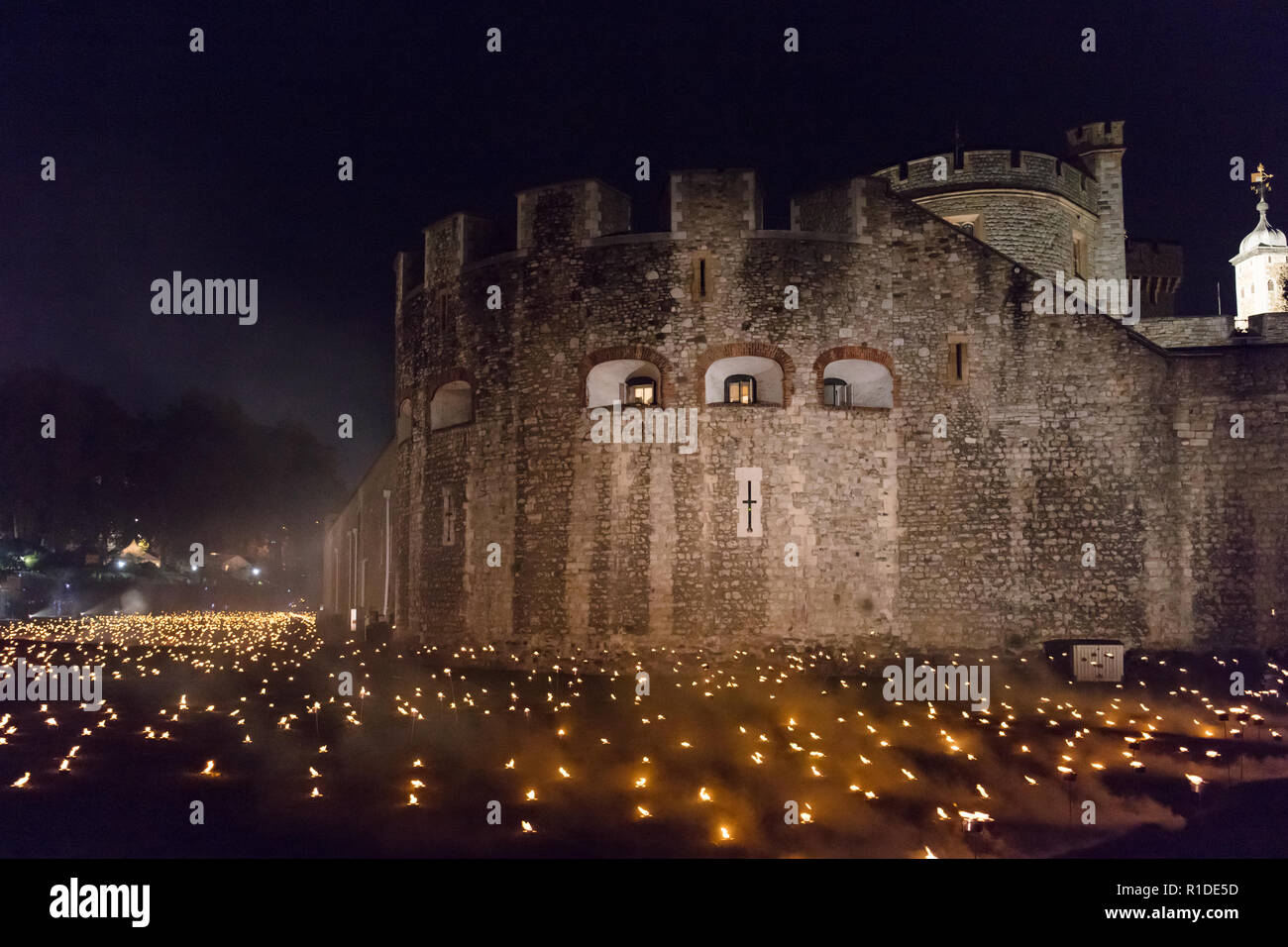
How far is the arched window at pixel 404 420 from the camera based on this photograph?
21.4 meters

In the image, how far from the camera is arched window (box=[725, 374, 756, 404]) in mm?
17625

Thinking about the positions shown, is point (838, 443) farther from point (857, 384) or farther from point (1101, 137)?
point (1101, 137)

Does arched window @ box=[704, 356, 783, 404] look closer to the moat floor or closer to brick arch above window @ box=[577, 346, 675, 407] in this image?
brick arch above window @ box=[577, 346, 675, 407]

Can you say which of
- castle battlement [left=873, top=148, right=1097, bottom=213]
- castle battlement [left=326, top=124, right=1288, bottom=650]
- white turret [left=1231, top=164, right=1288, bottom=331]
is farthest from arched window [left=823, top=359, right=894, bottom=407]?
white turret [left=1231, top=164, right=1288, bottom=331]

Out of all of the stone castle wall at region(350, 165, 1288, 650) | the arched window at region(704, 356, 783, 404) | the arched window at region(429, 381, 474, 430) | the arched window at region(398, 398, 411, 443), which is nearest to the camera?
the stone castle wall at region(350, 165, 1288, 650)

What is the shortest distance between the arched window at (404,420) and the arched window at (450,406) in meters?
1.36

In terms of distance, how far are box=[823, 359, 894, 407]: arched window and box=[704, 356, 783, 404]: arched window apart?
1.06 m

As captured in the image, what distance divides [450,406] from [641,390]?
5.24m

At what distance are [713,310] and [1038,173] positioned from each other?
11.6 meters

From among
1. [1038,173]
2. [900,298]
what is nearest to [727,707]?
[900,298]

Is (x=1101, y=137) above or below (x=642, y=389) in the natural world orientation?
above

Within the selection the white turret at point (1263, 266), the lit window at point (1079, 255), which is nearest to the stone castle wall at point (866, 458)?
the lit window at point (1079, 255)

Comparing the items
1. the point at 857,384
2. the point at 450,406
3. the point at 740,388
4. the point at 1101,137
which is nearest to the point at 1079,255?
the point at 1101,137

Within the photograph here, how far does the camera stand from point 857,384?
17938 mm
